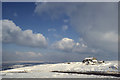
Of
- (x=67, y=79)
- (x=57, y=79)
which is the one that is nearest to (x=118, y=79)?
(x=67, y=79)

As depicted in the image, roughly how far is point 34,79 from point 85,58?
102 ft

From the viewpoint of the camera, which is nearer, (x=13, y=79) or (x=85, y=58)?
(x=13, y=79)

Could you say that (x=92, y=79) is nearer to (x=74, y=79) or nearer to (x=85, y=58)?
(x=74, y=79)

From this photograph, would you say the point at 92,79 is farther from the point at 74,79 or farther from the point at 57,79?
the point at 57,79

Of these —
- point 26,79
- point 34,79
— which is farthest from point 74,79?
point 26,79

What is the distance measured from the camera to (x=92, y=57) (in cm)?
4438

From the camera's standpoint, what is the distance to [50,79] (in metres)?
17.0

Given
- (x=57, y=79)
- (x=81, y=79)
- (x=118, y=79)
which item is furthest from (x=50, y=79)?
(x=118, y=79)

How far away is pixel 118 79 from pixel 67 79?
763 centimetres

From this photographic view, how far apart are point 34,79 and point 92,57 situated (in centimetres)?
3240

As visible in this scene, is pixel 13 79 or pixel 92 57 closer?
pixel 13 79

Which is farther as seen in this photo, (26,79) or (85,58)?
(85,58)

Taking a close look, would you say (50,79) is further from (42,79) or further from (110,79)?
(110,79)

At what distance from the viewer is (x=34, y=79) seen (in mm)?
16859
